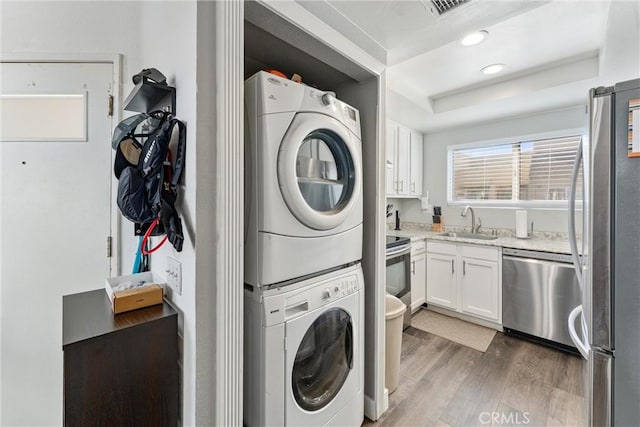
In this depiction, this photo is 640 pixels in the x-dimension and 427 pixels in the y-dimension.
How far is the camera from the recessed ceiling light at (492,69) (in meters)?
2.26

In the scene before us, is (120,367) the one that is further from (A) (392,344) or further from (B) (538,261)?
(B) (538,261)

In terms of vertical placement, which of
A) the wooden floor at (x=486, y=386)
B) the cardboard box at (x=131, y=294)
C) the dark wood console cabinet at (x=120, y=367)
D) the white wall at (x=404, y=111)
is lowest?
the wooden floor at (x=486, y=386)

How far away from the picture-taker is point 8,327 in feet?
4.79

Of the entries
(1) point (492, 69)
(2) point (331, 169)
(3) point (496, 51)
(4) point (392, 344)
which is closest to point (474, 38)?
(3) point (496, 51)

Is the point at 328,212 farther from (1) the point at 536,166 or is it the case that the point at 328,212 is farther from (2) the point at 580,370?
(1) the point at 536,166

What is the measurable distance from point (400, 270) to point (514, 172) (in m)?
1.86

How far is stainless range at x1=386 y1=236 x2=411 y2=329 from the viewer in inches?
99.1

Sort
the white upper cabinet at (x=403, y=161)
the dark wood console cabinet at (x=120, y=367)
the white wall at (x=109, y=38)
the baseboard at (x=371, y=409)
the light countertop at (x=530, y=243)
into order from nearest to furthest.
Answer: the dark wood console cabinet at (x=120, y=367)
the white wall at (x=109, y=38)
the baseboard at (x=371, y=409)
the light countertop at (x=530, y=243)
the white upper cabinet at (x=403, y=161)

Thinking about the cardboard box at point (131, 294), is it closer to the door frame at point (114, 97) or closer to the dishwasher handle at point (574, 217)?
the door frame at point (114, 97)

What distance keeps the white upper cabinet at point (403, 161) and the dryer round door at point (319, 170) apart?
158cm

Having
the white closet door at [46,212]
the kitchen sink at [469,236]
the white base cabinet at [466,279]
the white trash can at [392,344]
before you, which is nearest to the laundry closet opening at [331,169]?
the white trash can at [392,344]

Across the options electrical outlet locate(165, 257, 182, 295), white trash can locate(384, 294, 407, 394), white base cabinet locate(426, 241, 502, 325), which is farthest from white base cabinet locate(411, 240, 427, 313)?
electrical outlet locate(165, 257, 182, 295)

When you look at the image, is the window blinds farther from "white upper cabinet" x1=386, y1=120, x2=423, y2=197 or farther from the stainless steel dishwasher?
the stainless steel dishwasher

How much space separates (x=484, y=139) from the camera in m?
3.33
